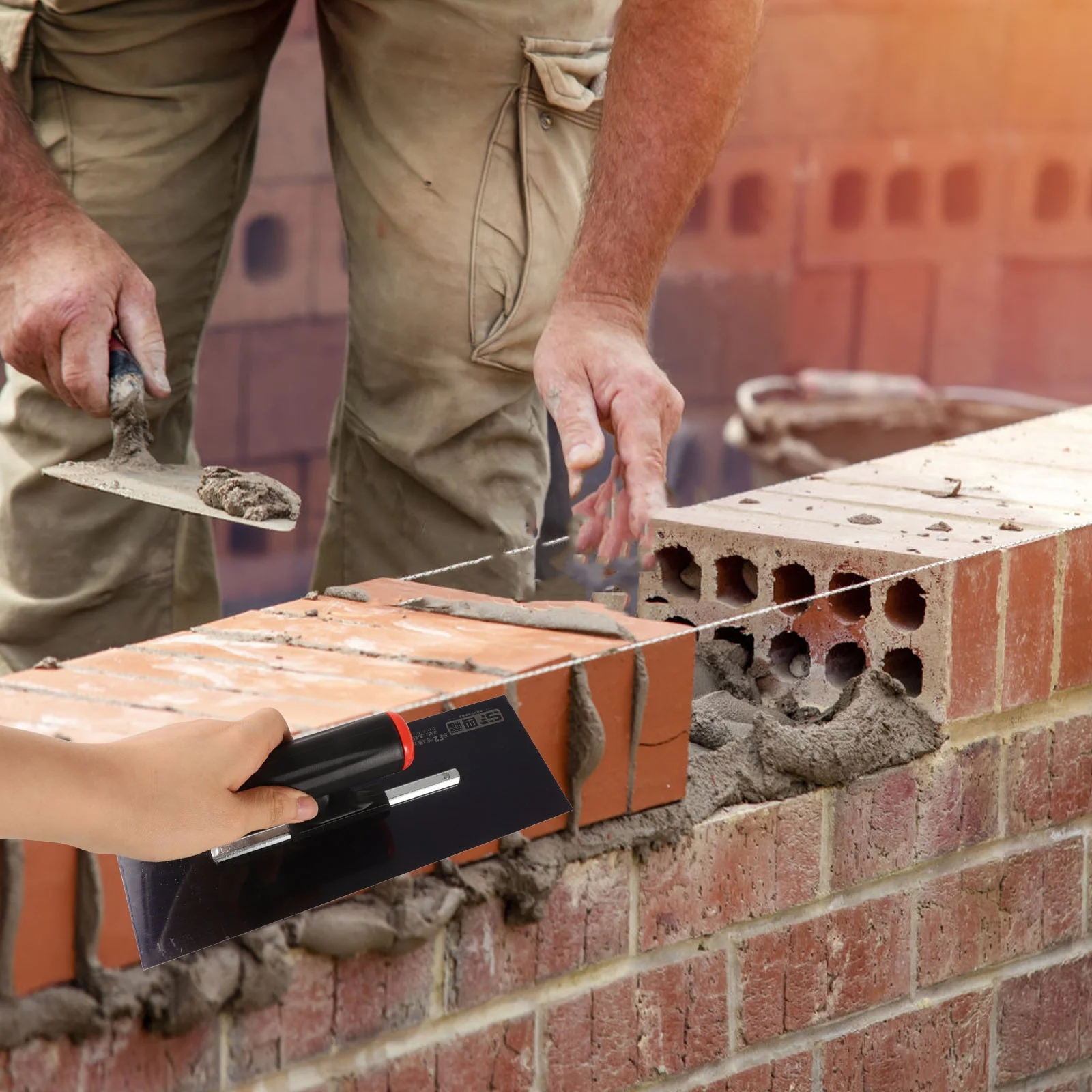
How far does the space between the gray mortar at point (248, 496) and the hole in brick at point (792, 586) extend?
0.59 metres

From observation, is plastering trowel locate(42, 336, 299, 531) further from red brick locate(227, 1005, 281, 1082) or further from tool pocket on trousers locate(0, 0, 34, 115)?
red brick locate(227, 1005, 281, 1082)

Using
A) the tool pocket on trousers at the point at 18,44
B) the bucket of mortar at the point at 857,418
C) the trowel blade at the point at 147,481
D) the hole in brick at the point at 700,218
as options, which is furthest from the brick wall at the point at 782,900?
the hole in brick at the point at 700,218

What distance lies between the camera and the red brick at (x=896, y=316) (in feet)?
21.8

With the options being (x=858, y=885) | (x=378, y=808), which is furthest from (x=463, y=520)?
(x=378, y=808)

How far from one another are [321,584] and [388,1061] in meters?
1.35

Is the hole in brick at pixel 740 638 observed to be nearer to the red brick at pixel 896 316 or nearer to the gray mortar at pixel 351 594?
the gray mortar at pixel 351 594

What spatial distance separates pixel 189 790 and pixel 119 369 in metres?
1.04

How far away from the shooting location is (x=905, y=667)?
5.57 ft

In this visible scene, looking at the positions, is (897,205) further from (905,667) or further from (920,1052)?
(920,1052)

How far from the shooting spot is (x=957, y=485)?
6.27 ft

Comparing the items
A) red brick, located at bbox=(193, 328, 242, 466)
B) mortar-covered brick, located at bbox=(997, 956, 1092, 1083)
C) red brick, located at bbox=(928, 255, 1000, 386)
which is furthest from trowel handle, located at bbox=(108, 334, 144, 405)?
red brick, located at bbox=(928, 255, 1000, 386)

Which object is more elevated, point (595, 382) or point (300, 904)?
point (595, 382)

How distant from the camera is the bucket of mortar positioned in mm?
5059

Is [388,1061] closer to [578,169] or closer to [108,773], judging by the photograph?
[108,773]
